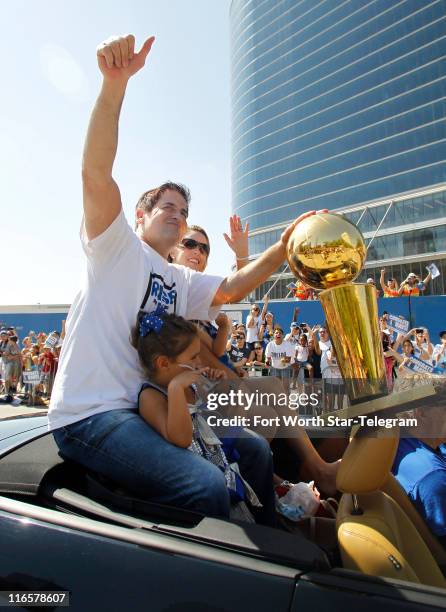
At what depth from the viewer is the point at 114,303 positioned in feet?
5.24

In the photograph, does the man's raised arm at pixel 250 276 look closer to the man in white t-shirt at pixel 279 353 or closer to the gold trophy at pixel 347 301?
the gold trophy at pixel 347 301

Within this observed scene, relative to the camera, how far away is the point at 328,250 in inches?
51.3

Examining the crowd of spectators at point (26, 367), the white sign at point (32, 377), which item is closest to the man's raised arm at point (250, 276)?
the white sign at point (32, 377)

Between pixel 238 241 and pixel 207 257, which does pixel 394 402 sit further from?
pixel 207 257

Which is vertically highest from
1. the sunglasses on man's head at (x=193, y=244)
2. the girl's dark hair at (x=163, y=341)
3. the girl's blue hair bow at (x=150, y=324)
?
the sunglasses on man's head at (x=193, y=244)

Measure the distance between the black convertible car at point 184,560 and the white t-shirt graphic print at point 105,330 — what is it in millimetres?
304

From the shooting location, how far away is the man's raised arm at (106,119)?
1.36 m

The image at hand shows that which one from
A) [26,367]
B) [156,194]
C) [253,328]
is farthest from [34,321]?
[156,194]

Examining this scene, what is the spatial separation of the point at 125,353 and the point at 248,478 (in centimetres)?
63

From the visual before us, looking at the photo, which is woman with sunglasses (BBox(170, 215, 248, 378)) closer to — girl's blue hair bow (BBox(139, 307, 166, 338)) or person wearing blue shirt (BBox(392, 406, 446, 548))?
girl's blue hair bow (BBox(139, 307, 166, 338))

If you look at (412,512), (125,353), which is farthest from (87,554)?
(412,512)

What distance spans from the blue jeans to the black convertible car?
10 centimetres

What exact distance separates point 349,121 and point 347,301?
55.1m

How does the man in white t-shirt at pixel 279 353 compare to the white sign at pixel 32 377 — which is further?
the white sign at pixel 32 377
